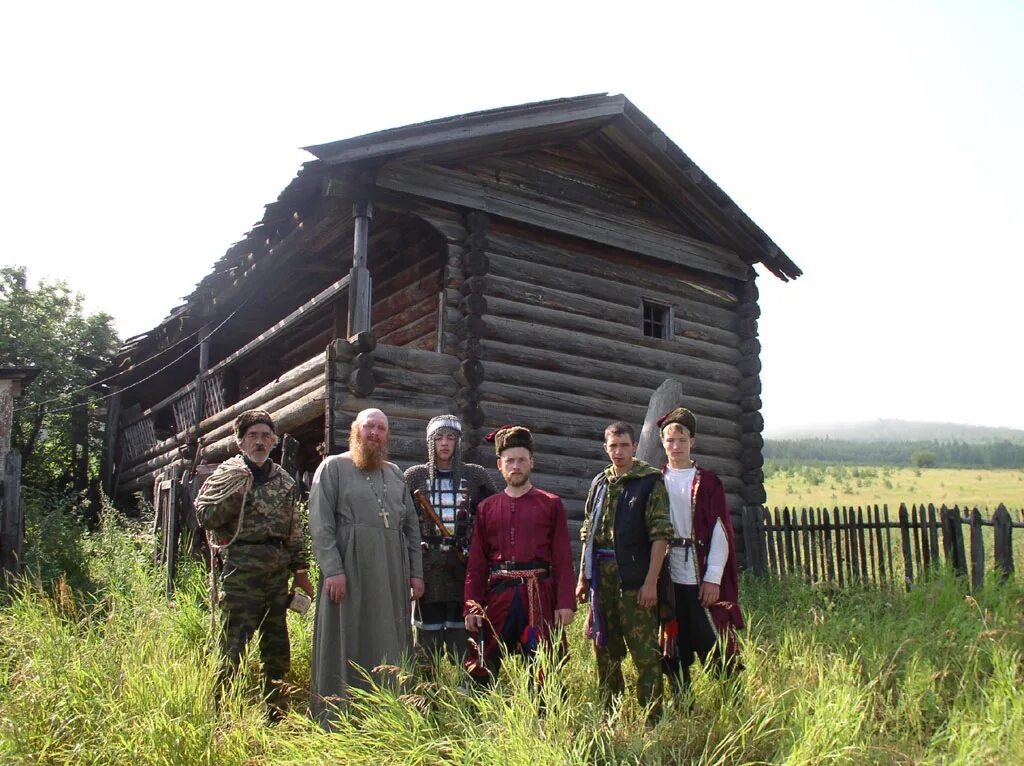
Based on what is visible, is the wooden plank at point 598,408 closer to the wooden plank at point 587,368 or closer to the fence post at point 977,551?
the wooden plank at point 587,368

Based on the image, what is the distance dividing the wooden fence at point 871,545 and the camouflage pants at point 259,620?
680cm

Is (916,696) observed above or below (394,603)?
below

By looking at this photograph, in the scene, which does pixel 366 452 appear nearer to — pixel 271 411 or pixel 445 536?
pixel 445 536

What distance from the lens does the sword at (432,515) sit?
17.5 ft

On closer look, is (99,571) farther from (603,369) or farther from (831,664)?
(831,664)

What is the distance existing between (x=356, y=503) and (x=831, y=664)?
2.78 m

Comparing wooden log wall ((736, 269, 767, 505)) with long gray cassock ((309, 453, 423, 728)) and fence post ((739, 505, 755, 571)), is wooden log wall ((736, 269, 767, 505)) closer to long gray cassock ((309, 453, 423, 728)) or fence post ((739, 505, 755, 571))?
fence post ((739, 505, 755, 571))

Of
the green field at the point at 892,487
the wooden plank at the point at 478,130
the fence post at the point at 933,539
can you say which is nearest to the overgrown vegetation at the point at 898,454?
the green field at the point at 892,487

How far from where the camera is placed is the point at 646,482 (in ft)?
15.6

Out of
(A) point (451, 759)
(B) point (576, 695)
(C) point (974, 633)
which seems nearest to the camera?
(A) point (451, 759)

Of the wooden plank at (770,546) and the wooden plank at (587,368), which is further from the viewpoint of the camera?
the wooden plank at (770,546)

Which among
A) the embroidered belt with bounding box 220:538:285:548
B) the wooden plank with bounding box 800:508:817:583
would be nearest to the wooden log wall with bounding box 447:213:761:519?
the wooden plank with bounding box 800:508:817:583

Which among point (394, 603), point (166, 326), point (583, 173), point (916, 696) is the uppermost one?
point (583, 173)

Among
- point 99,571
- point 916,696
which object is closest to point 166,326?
point 99,571
